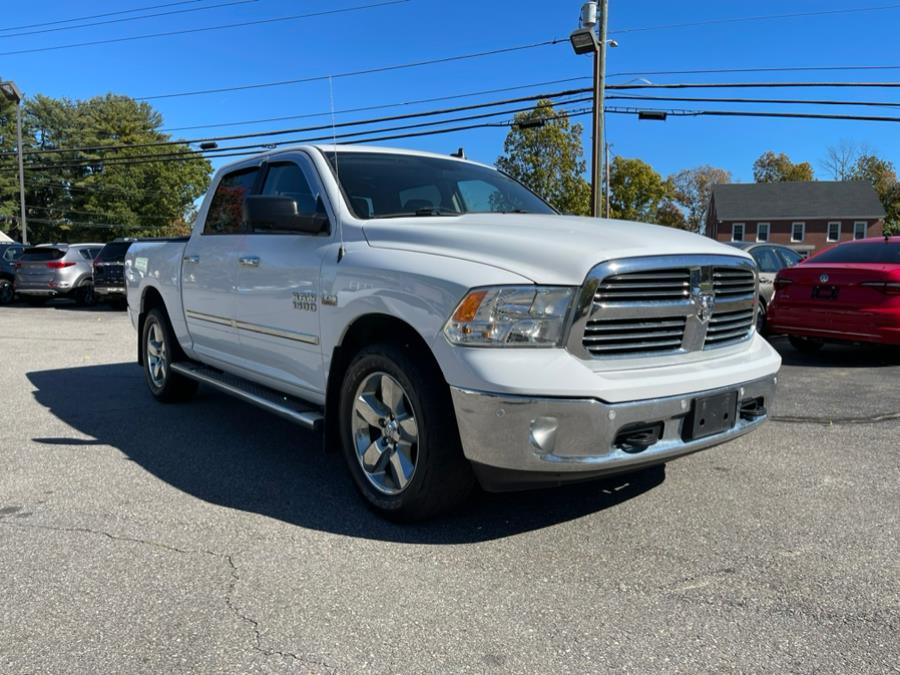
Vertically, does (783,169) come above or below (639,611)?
above

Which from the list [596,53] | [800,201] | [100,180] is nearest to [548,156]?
[596,53]

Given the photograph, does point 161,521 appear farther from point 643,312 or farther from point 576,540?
point 643,312

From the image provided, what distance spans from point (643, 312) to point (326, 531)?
1805 millimetres

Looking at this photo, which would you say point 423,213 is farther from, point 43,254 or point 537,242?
point 43,254

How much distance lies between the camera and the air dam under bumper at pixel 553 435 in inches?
112

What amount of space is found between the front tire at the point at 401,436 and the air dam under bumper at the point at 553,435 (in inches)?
→ 6.7

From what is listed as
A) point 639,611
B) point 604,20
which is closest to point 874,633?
point 639,611

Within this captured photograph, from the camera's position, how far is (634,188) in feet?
197

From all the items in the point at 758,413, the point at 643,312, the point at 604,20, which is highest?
the point at 604,20

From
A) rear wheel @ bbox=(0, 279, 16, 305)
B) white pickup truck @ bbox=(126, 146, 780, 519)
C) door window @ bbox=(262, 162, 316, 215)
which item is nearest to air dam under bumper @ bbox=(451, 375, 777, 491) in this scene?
white pickup truck @ bbox=(126, 146, 780, 519)

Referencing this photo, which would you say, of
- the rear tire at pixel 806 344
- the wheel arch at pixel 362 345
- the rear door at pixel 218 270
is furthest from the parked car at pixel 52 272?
the wheel arch at pixel 362 345

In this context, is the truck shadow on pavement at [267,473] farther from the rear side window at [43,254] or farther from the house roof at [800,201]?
the house roof at [800,201]

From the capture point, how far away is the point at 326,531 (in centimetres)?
341

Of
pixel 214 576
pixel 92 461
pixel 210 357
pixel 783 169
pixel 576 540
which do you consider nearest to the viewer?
pixel 214 576
